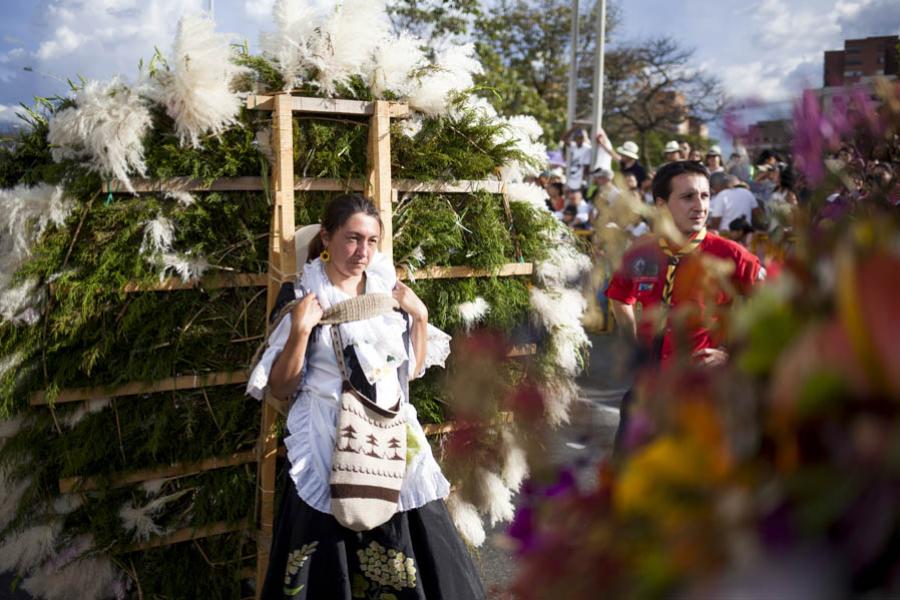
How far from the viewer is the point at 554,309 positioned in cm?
370

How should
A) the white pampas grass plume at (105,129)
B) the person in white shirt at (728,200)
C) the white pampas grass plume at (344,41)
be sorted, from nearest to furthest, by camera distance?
the white pampas grass plume at (105,129)
the white pampas grass plume at (344,41)
the person in white shirt at (728,200)

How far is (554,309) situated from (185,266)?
164 centimetres

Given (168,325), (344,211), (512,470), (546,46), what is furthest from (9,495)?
(546,46)

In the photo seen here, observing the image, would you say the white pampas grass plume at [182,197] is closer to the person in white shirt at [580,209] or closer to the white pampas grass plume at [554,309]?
the white pampas grass plume at [554,309]

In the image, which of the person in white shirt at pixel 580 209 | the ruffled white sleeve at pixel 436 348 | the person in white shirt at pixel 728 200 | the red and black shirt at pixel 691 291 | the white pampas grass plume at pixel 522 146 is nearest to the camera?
the red and black shirt at pixel 691 291

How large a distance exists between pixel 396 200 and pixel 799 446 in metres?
2.96

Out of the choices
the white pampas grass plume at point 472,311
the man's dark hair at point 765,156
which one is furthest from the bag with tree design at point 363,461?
the man's dark hair at point 765,156

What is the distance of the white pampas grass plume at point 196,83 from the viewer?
2963 mm

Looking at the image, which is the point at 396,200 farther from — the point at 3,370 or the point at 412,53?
the point at 3,370

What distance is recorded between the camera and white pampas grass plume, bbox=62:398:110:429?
299 cm

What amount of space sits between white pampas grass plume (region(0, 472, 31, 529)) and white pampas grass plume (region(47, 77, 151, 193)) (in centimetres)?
117

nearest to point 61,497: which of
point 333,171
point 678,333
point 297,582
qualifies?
point 297,582

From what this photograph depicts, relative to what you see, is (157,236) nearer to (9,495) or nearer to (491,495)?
(9,495)

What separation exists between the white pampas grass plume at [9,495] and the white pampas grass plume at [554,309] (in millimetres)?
2201
